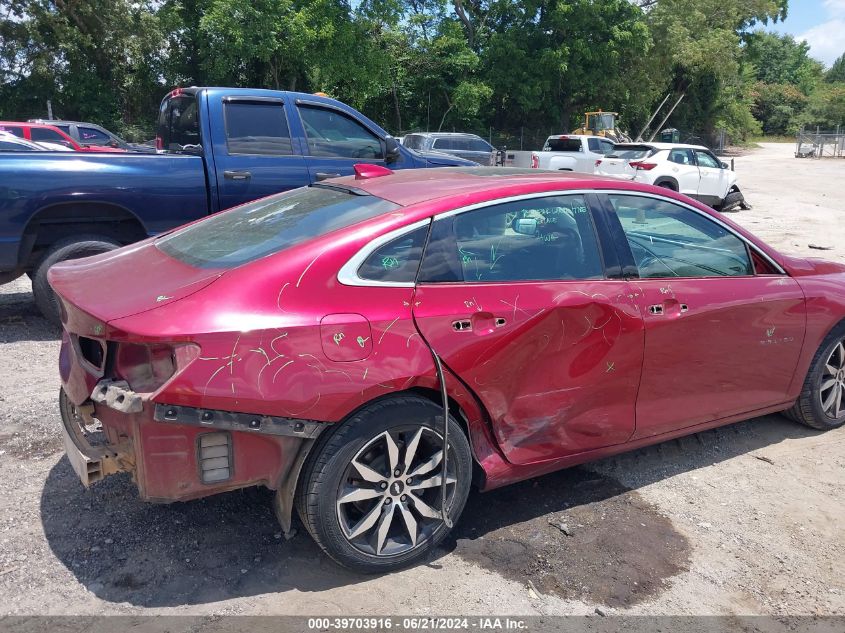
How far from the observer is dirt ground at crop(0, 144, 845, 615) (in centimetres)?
293

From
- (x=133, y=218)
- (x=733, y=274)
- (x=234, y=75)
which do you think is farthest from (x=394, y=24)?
(x=733, y=274)

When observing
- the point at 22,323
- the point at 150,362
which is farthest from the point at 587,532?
the point at 22,323

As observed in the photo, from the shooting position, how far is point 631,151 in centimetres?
1825

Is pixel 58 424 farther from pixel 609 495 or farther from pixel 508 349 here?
pixel 609 495

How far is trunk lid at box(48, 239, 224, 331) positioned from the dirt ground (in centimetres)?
103

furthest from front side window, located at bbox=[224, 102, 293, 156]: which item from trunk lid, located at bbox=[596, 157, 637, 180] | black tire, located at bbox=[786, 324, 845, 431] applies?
trunk lid, located at bbox=[596, 157, 637, 180]

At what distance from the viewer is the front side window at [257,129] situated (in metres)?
6.76

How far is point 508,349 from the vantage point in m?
3.19

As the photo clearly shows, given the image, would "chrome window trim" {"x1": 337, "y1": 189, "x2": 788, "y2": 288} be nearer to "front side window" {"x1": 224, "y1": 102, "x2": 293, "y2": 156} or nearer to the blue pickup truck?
the blue pickup truck

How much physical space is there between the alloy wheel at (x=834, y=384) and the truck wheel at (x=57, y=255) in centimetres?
559

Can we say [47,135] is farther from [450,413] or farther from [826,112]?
[826,112]

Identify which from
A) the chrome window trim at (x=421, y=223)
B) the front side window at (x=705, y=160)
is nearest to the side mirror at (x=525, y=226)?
the chrome window trim at (x=421, y=223)

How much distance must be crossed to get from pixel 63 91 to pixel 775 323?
31958 mm

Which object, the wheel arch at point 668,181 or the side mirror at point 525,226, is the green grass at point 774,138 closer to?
the wheel arch at point 668,181
